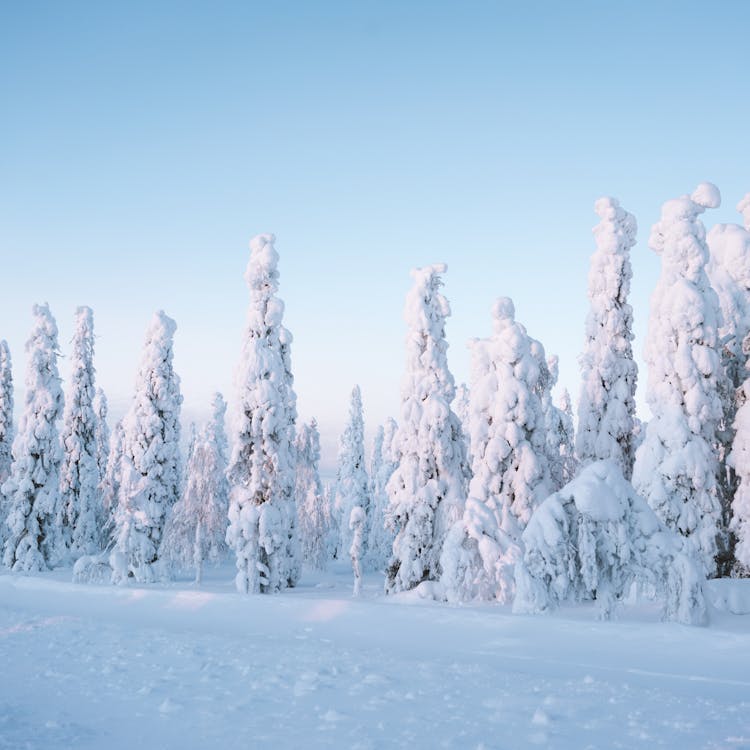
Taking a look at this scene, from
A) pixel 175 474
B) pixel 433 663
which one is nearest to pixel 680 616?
pixel 433 663

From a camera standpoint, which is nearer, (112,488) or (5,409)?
(112,488)

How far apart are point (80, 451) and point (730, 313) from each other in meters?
35.6

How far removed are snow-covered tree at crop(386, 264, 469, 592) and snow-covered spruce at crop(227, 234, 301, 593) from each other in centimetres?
468

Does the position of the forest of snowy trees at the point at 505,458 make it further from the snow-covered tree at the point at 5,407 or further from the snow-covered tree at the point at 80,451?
the snow-covered tree at the point at 5,407

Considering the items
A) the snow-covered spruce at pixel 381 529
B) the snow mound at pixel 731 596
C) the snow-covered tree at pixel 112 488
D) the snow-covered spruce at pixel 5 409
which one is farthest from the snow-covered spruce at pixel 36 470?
the snow mound at pixel 731 596

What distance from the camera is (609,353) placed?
25625 mm

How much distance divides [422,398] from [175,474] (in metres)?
14.0

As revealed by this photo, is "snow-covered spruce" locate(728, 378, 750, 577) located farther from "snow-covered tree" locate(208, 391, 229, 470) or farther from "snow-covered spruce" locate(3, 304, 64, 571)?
"snow-covered tree" locate(208, 391, 229, 470)

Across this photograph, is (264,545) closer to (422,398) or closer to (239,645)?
(422,398)

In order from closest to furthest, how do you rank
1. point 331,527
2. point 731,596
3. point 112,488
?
1. point 731,596
2. point 112,488
3. point 331,527

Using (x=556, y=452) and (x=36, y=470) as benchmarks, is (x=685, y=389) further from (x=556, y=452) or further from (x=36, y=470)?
(x=36, y=470)

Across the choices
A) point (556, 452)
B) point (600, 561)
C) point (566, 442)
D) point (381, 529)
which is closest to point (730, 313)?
point (556, 452)

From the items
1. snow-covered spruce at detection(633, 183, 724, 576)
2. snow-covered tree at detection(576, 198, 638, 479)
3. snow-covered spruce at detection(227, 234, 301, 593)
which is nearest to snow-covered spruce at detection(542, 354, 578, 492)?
snow-covered tree at detection(576, 198, 638, 479)

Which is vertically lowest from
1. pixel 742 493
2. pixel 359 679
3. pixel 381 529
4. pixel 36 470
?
pixel 381 529
